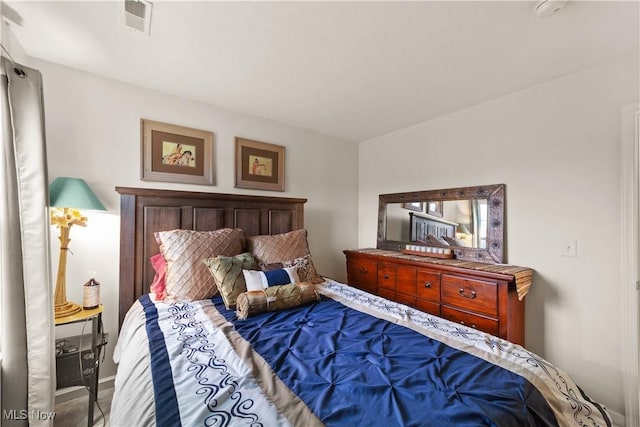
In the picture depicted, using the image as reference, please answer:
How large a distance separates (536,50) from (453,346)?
1.86 metres

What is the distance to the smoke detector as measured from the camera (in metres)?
1.25

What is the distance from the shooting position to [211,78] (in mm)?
A: 1979

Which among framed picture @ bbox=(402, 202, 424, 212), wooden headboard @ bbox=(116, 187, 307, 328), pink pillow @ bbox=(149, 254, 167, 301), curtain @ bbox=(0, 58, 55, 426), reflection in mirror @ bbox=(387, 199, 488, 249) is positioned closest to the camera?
curtain @ bbox=(0, 58, 55, 426)

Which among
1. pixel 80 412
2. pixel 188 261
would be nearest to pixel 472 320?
pixel 188 261

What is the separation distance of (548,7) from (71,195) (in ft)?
9.23

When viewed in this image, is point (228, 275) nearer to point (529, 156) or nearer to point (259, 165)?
point (259, 165)

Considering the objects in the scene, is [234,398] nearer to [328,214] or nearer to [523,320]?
[523,320]

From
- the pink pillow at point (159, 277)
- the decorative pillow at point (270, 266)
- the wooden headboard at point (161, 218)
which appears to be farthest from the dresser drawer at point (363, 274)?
the pink pillow at point (159, 277)

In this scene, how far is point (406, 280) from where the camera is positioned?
2.43 m

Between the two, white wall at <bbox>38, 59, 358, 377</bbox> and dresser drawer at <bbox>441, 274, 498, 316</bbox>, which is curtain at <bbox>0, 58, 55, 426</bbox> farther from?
dresser drawer at <bbox>441, 274, 498, 316</bbox>

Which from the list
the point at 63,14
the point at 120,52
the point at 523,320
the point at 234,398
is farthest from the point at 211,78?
the point at 523,320

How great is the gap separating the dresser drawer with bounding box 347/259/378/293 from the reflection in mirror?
509 mm

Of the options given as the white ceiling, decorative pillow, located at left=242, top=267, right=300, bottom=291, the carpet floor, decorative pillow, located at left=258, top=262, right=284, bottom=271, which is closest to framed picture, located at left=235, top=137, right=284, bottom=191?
the white ceiling

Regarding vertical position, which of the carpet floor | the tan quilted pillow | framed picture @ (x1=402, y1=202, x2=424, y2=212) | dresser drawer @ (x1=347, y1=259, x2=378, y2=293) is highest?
framed picture @ (x1=402, y1=202, x2=424, y2=212)
